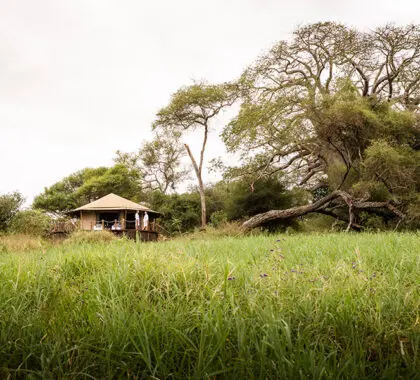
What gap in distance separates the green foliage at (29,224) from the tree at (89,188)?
9.60 m

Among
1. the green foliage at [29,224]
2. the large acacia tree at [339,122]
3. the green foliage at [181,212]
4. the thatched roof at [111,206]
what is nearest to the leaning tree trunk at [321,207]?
the large acacia tree at [339,122]

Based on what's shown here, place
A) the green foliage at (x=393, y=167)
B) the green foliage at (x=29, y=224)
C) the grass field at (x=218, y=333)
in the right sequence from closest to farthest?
1. the grass field at (x=218, y=333)
2. the green foliage at (x=393, y=167)
3. the green foliage at (x=29, y=224)

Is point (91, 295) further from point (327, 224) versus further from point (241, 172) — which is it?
point (327, 224)

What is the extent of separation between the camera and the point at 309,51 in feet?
58.6

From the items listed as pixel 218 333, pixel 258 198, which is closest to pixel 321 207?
pixel 258 198

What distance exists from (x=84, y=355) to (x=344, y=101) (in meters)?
13.1

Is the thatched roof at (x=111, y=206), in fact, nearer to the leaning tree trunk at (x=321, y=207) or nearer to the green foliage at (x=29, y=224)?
the green foliage at (x=29, y=224)

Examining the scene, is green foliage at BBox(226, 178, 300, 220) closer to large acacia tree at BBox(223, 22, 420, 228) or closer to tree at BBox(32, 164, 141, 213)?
large acacia tree at BBox(223, 22, 420, 228)

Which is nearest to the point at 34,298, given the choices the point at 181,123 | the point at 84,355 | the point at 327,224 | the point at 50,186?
the point at 84,355

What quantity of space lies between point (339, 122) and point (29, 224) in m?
22.2

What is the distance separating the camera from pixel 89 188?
38719 millimetres

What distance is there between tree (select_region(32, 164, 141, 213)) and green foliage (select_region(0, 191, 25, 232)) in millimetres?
9133

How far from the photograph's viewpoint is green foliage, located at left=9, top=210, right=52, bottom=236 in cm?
2486

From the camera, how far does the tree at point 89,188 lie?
37562 mm
